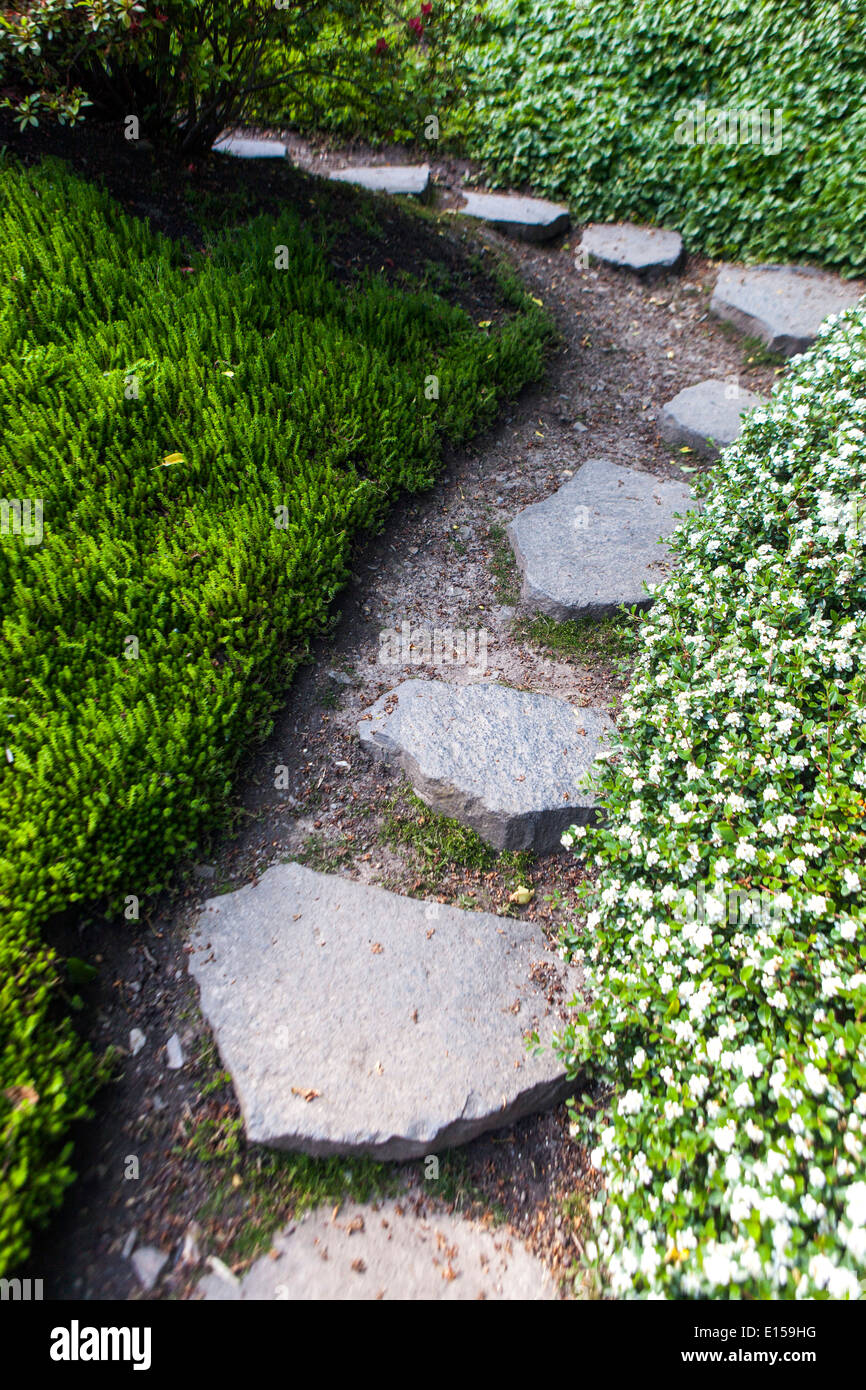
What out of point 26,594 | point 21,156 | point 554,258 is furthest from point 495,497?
point 21,156

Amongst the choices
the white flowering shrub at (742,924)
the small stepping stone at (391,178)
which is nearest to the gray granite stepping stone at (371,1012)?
the white flowering shrub at (742,924)

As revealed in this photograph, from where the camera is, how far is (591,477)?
4.88 meters

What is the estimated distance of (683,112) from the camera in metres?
6.90

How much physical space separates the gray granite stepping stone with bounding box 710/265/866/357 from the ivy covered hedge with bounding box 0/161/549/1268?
5.73 feet

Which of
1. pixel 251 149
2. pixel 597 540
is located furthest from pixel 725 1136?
pixel 251 149

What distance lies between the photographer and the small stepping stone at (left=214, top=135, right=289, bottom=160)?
6.62 metres

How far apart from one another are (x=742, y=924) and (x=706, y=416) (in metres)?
4.01

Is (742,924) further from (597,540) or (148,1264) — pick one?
(597,540)

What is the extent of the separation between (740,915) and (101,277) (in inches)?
192

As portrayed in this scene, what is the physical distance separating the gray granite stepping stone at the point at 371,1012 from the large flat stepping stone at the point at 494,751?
0.42m

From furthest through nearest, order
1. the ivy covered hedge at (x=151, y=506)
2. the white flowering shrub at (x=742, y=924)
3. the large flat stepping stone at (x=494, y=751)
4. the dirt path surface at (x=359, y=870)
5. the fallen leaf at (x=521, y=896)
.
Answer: the large flat stepping stone at (x=494, y=751), the fallen leaf at (x=521, y=896), the ivy covered hedge at (x=151, y=506), the dirt path surface at (x=359, y=870), the white flowering shrub at (x=742, y=924)

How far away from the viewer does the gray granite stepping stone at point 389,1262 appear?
A: 2072mm

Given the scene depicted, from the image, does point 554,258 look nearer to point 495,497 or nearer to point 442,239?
point 442,239

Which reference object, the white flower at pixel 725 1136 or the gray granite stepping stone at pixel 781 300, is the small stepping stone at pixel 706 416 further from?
the white flower at pixel 725 1136
